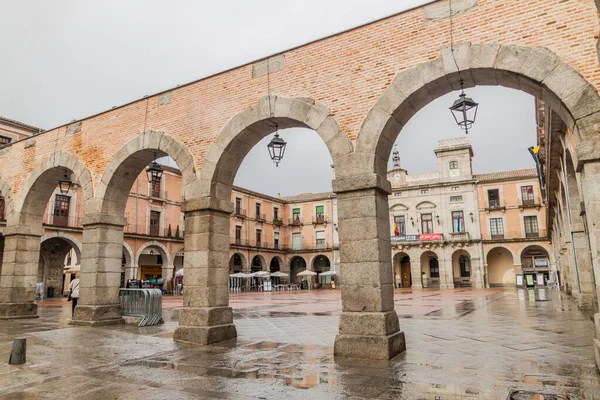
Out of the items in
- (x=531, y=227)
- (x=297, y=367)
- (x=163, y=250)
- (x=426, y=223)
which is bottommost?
(x=297, y=367)

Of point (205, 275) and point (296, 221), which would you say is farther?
point (296, 221)

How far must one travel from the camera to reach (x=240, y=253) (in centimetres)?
3722

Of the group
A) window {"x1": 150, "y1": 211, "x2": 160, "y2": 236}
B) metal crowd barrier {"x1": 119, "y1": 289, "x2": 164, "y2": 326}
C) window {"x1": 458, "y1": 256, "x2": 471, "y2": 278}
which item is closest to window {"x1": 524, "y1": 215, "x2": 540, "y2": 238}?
window {"x1": 458, "y1": 256, "x2": 471, "y2": 278}

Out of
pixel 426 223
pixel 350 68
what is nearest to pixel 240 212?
pixel 426 223

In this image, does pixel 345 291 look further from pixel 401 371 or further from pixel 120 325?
pixel 120 325

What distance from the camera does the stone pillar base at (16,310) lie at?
10859 mm

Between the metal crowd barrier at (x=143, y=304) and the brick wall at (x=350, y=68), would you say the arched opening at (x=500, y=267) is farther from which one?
the brick wall at (x=350, y=68)

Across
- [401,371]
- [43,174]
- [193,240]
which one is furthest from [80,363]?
[43,174]

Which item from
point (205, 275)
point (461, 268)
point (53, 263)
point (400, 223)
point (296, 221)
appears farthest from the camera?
point (296, 221)

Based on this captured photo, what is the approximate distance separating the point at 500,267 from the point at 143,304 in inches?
1346

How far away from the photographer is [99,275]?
9422 millimetres

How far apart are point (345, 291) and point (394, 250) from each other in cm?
3225

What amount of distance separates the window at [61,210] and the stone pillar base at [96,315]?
18.3 metres

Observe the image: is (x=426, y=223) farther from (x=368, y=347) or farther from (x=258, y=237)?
(x=368, y=347)
